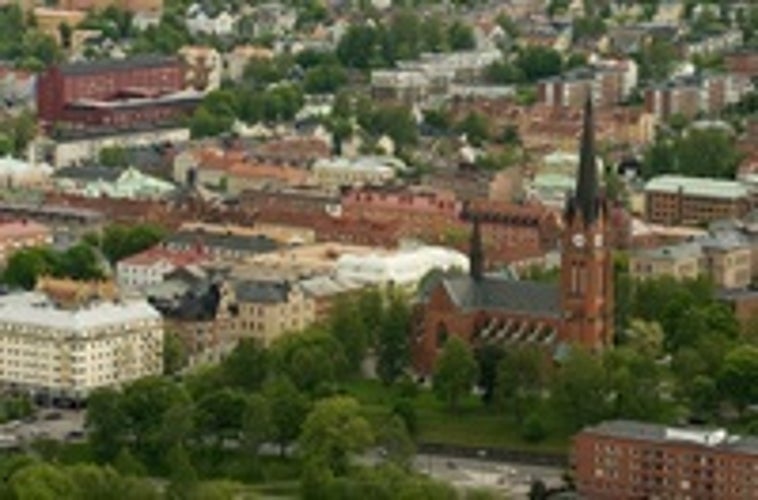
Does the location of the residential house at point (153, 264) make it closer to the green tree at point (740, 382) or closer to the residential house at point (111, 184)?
the residential house at point (111, 184)

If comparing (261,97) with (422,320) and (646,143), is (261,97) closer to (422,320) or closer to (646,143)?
(646,143)

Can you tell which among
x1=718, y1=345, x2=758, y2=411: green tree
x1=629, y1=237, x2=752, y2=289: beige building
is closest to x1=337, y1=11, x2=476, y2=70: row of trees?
x1=629, y1=237, x2=752, y2=289: beige building

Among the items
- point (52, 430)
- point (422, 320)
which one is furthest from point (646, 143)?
point (52, 430)

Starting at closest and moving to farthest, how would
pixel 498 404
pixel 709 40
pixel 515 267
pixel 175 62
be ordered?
pixel 498 404
pixel 515 267
pixel 175 62
pixel 709 40

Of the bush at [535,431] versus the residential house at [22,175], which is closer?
the bush at [535,431]

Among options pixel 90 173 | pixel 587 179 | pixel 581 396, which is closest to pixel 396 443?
pixel 581 396

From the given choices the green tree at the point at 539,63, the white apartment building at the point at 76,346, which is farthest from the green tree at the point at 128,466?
the green tree at the point at 539,63
